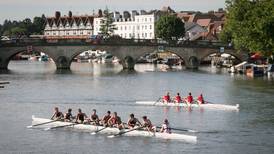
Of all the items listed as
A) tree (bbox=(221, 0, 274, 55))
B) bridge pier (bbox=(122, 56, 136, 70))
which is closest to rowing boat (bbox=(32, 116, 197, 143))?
tree (bbox=(221, 0, 274, 55))

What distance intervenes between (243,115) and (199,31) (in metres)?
136

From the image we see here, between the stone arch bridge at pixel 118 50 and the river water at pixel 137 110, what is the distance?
13852 mm

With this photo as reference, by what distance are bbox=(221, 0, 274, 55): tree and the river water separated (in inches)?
195

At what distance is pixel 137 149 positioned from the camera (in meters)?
43.9

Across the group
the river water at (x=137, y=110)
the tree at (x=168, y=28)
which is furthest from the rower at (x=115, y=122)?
the tree at (x=168, y=28)

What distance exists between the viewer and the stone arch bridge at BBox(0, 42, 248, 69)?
120312 millimetres

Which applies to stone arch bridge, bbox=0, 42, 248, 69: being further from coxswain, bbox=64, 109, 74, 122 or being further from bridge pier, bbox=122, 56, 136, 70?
coxswain, bbox=64, 109, 74, 122

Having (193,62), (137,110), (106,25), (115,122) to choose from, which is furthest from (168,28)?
(115,122)

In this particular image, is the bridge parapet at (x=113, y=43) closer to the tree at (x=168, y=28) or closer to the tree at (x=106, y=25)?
the tree at (x=168, y=28)

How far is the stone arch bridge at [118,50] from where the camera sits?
120 m

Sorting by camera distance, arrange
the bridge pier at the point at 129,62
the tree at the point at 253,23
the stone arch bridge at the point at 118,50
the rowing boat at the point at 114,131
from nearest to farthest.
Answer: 1. the rowing boat at the point at 114,131
2. the tree at the point at 253,23
3. the stone arch bridge at the point at 118,50
4. the bridge pier at the point at 129,62

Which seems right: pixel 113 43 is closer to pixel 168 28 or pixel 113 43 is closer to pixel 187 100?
pixel 168 28

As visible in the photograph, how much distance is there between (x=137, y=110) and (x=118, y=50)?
59917 mm

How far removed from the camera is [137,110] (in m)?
62.0
